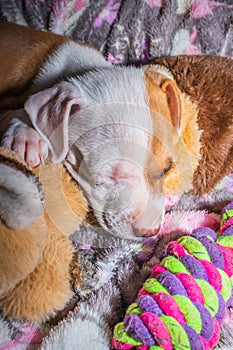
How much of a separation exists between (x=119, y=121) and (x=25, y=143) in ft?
0.82

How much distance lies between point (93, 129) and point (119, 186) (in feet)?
0.58

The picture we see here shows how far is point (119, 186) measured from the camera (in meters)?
1.25

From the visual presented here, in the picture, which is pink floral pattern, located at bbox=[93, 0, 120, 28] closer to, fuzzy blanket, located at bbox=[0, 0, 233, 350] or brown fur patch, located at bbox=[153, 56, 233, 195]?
fuzzy blanket, located at bbox=[0, 0, 233, 350]

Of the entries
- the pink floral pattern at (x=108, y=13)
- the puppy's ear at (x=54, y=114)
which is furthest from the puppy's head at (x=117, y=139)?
the pink floral pattern at (x=108, y=13)

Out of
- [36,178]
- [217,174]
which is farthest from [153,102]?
[36,178]

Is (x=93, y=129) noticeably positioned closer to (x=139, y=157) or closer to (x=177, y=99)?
(x=139, y=157)

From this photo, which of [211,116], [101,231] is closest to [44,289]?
[101,231]

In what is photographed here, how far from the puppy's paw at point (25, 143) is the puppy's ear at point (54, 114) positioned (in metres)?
0.02

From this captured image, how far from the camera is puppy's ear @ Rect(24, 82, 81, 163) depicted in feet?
Answer: 4.09

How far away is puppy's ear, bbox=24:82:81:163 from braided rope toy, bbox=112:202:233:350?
36 cm

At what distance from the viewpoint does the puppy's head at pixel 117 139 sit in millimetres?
1238

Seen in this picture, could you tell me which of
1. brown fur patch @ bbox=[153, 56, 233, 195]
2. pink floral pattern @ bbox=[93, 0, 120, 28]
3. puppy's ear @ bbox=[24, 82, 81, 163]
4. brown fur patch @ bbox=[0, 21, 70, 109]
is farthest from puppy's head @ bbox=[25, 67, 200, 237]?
pink floral pattern @ bbox=[93, 0, 120, 28]

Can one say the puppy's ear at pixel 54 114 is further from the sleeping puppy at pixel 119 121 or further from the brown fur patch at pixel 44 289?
the brown fur patch at pixel 44 289

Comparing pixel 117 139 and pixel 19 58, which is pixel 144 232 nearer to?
pixel 117 139
